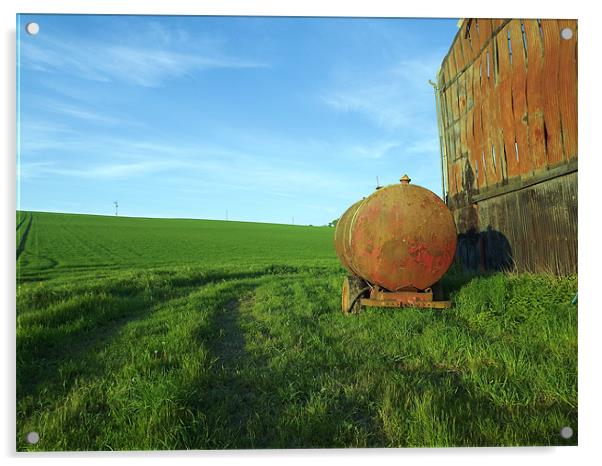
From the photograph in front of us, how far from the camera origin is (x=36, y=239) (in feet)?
9.66

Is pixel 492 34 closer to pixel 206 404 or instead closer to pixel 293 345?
pixel 293 345

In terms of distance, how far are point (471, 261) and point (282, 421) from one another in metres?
5.83

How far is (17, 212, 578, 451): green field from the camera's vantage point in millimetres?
2209

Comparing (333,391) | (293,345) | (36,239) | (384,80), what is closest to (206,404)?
(333,391)

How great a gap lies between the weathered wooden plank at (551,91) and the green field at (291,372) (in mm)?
1659

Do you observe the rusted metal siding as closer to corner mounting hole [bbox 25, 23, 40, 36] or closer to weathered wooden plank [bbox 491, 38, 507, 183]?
weathered wooden plank [bbox 491, 38, 507, 183]

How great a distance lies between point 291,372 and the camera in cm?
300

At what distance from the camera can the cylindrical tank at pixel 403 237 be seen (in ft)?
13.5

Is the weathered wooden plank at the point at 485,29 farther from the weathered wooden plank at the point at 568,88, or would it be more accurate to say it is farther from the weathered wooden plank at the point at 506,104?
the weathered wooden plank at the point at 568,88

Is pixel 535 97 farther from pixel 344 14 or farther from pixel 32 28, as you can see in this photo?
pixel 32 28

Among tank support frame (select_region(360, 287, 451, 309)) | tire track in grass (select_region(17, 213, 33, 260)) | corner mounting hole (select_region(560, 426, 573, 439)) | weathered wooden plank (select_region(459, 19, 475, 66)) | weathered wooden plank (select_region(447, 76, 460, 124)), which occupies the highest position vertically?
weathered wooden plank (select_region(459, 19, 475, 66))

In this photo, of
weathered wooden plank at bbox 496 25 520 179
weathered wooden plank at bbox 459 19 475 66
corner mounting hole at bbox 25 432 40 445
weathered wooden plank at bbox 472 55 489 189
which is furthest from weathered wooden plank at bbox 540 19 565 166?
corner mounting hole at bbox 25 432 40 445

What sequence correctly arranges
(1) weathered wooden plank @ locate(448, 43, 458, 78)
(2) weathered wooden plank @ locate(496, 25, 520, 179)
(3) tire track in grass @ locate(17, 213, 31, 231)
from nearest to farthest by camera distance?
(3) tire track in grass @ locate(17, 213, 31, 231) < (2) weathered wooden plank @ locate(496, 25, 520, 179) < (1) weathered wooden plank @ locate(448, 43, 458, 78)

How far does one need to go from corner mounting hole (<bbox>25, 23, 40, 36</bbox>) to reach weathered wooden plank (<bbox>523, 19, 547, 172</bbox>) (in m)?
4.87
